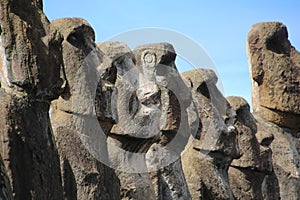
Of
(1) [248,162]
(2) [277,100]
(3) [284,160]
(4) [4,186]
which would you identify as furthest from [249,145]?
(4) [4,186]

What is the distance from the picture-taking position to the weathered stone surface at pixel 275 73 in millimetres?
14438

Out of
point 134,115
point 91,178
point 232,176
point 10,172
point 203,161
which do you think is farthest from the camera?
point 232,176

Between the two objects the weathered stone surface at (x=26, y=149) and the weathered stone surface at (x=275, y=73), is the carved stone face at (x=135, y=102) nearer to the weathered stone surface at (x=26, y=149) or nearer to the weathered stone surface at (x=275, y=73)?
the weathered stone surface at (x=26, y=149)

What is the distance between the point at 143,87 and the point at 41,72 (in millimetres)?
3417

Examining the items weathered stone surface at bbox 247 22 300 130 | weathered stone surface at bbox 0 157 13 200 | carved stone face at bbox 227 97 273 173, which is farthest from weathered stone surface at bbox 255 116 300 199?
weathered stone surface at bbox 0 157 13 200

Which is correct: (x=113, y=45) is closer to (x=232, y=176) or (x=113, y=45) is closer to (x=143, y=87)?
(x=143, y=87)

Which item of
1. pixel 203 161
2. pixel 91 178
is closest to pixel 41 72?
pixel 91 178

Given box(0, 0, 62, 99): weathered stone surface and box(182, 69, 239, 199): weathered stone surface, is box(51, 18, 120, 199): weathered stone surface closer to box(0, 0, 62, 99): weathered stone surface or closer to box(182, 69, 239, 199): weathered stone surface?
box(0, 0, 62, 99): weathered stone surface

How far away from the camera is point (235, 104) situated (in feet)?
47.1

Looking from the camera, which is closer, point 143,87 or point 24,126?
point 24,126

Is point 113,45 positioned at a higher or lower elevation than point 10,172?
higher

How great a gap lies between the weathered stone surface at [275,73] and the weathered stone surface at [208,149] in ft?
4.31

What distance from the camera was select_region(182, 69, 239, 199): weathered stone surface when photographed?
42.2 feet

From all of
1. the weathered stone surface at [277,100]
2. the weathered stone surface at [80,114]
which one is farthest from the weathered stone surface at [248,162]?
the weathered stone surface at [80,114]
